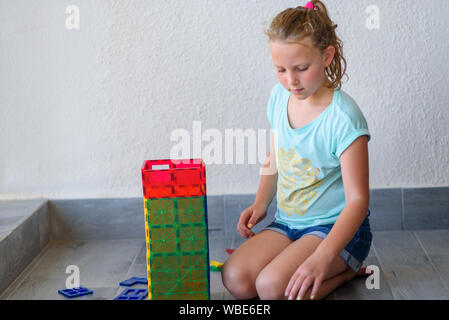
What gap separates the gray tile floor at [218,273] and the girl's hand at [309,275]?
0.18 metres

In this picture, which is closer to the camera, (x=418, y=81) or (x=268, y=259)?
(x=268, y=259)

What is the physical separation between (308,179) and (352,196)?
137 millimetres

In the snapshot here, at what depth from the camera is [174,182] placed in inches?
48.5

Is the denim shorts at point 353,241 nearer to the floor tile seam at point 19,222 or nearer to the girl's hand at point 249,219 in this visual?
the girl's hand at point 249,219

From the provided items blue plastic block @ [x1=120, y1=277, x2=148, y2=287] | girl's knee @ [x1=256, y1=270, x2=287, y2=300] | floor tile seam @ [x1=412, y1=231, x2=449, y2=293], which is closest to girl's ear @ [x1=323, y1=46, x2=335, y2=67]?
girl's knee @ [x1=256, y1=270, x2=287, y2=300]

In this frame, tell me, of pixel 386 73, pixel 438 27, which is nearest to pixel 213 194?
pixel 386 73

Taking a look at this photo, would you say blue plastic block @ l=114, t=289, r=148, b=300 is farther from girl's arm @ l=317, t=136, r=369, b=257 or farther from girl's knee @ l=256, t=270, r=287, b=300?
girl's arm @ l=317, t=136, r=369, b=257

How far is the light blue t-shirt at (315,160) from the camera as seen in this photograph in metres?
1.26

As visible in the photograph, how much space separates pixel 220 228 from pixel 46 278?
0.51 m

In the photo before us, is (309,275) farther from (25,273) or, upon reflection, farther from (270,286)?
(25,273)

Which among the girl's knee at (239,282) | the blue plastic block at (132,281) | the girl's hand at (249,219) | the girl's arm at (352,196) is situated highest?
the girl's arm at (352,196)

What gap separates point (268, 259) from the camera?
1.33 m

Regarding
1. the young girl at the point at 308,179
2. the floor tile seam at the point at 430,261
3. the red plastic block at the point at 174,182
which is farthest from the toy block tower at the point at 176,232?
the floor tile seam at the point at 430,261

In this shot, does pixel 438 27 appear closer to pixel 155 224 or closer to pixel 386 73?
pixel 386 73
